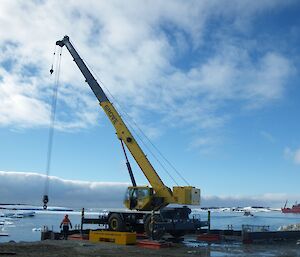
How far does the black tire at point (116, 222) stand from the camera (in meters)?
26.0

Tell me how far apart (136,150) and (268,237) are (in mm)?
10016

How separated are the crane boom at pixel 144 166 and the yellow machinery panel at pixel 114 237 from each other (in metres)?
3.40

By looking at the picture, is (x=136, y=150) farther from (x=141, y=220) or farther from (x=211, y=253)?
(x=211, y=253)

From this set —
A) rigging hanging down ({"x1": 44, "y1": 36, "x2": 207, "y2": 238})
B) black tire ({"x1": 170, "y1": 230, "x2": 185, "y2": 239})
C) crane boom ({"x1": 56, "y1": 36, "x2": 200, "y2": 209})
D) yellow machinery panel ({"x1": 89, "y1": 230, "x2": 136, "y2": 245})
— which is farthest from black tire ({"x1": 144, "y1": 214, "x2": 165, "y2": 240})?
black tire ({"x1": 170, "y1": 230, "x2": 185, "y2": 239})

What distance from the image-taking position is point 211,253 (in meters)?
20.0

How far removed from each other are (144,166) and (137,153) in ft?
3.14

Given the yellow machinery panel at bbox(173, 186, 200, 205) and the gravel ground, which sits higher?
the yellow machinery panel at bbox(173, 186, 200, 205)

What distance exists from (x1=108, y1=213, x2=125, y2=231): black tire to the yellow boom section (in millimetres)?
2685

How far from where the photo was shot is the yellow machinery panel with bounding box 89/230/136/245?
879 inches

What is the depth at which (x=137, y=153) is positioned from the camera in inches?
1085

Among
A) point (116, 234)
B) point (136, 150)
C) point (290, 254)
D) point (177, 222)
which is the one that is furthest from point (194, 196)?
point (290, 254)

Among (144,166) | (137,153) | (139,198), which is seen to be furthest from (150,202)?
(137,153)

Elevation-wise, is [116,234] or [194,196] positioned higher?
[194,196]

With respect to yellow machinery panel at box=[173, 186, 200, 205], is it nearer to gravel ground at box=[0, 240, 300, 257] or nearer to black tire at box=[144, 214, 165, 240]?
black tire at box=[144, 214, 165, 240]
